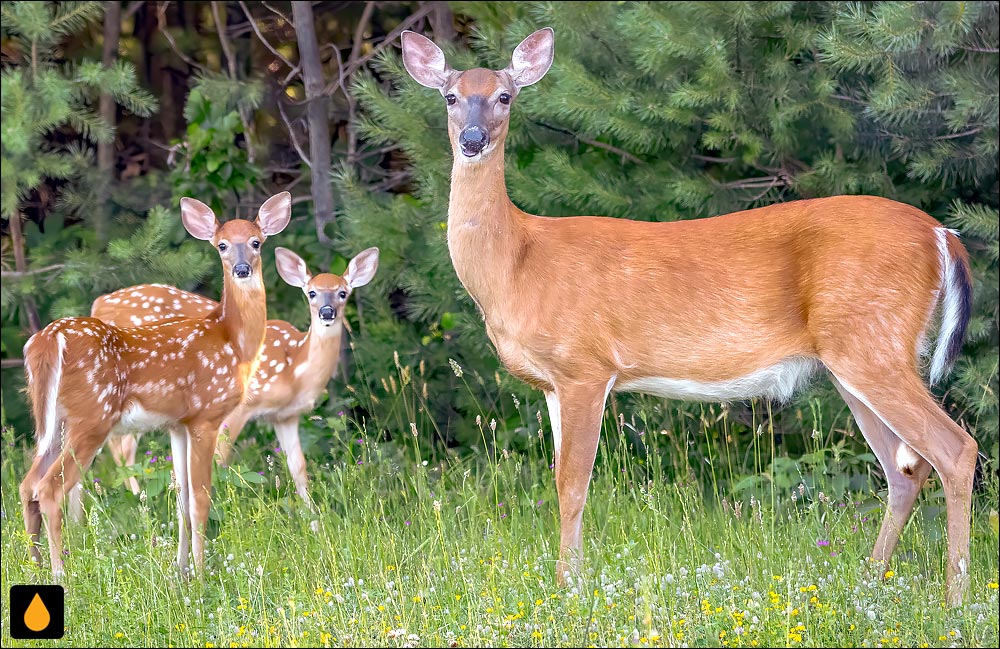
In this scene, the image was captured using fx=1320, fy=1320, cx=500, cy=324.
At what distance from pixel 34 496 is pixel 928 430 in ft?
10.6

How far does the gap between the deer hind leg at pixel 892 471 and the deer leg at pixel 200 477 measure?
8.01 ft

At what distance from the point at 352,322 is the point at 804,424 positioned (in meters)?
2.70

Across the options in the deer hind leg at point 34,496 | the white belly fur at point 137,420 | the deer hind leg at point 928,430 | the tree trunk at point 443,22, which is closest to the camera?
the deer hind leg at point 928,430

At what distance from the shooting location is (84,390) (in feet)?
16.4

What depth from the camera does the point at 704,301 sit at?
459 cm

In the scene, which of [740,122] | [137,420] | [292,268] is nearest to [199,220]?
[292,268]

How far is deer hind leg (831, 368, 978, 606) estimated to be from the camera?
4.36m

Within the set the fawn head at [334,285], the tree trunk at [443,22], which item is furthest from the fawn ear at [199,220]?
the tree trunk at [443,22]

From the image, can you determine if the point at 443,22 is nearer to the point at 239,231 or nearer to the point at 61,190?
the point at 61,190

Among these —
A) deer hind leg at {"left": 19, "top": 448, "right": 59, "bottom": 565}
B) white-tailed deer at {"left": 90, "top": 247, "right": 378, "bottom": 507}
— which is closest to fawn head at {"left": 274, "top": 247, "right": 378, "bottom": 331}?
white-tailed deer at {"left": 90, "top": 247, "right": 378, "bottom": 507}

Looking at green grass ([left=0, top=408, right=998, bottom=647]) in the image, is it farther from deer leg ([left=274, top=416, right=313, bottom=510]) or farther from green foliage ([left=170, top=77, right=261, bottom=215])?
green foliage ([left=170, top=77, right=261, bottom=215])

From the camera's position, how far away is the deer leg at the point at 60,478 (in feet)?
15.9

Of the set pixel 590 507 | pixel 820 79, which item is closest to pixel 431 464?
pixel 590 507

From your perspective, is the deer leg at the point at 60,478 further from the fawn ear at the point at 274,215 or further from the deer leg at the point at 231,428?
the fawn ear at the point at 274,215
